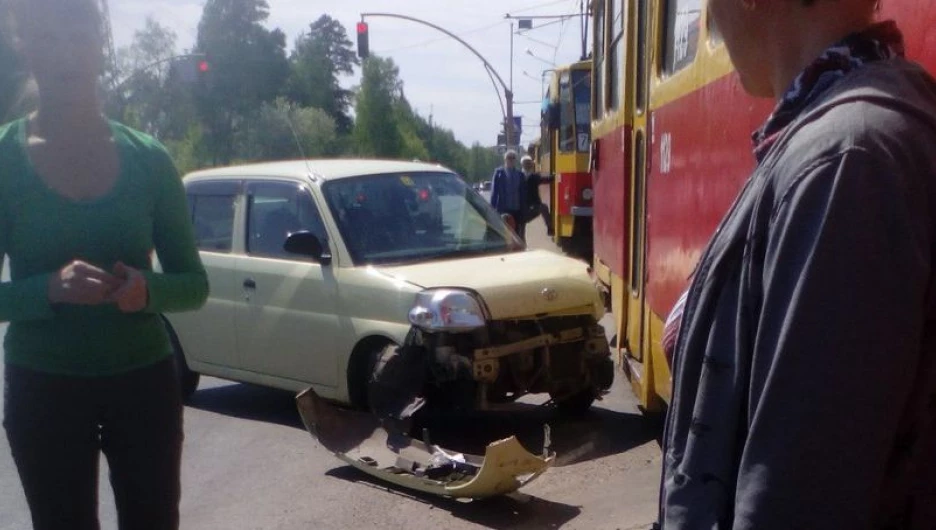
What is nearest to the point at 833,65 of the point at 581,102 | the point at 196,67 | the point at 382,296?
the point at 382,296

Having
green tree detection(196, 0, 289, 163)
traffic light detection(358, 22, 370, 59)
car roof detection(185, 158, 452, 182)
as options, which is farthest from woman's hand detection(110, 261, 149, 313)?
→ green tree detection(196, 0, 289, 163)

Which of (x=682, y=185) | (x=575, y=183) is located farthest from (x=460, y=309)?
(x=575, y=183)

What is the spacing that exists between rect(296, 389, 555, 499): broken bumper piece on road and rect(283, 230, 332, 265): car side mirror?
0.98m

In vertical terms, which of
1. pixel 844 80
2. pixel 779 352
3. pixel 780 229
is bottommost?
pixel 779 352

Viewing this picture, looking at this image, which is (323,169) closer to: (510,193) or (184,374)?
(184,374)

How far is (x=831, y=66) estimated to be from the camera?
1.57 metres

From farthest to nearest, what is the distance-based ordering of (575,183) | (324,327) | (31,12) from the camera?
1. (575,183)
2. (324,327)
3. (31,12)

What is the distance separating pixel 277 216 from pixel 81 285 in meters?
5.08

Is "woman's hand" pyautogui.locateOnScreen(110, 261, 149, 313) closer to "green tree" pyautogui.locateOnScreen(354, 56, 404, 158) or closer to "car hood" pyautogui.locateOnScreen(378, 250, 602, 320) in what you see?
"car hood" pyautogui.locateOnScreen(378, 250, 602, 320)

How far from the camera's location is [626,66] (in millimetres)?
7312

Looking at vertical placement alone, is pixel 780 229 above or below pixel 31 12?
below

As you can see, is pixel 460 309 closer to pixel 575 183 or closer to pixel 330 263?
pixel 330 263

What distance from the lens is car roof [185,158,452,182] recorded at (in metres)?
7.62

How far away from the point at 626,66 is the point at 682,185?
2.29 m
